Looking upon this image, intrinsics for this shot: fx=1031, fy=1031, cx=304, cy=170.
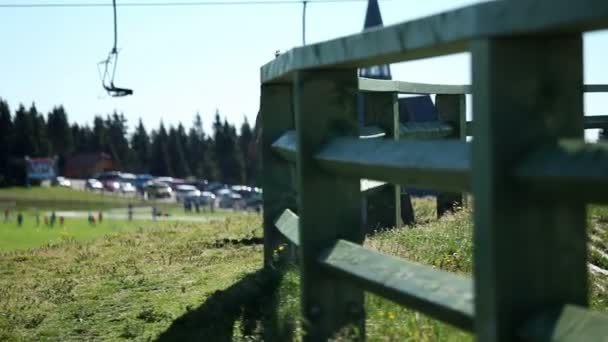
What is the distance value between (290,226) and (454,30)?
246 cm

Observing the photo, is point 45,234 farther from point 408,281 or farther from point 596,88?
point 408,281

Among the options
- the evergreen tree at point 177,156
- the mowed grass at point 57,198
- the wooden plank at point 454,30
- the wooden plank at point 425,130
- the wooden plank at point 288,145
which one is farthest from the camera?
the evergreen tree at point 177,156

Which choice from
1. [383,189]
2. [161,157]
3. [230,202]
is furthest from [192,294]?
[161,157]

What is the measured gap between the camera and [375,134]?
21.0 ft

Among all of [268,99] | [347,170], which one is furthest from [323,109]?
[268,99]

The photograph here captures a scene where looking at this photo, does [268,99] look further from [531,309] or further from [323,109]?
[531,309]

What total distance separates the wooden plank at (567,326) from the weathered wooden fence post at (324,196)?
4.61 feet

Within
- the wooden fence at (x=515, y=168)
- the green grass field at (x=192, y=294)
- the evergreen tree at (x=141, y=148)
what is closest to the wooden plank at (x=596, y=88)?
the green grass field at (x=192, y=294)

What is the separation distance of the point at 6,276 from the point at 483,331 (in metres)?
6.02

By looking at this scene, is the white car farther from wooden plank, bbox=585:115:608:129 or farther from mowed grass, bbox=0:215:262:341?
mowed grass, bbox=0:215:262:341

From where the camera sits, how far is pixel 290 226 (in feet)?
15.5

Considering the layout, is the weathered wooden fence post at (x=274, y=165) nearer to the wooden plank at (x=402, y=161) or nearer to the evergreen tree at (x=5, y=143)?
the wooden plank at (x=402, y=161)

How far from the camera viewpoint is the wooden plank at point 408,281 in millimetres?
2572

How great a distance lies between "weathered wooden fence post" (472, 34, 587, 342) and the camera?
2.21m
